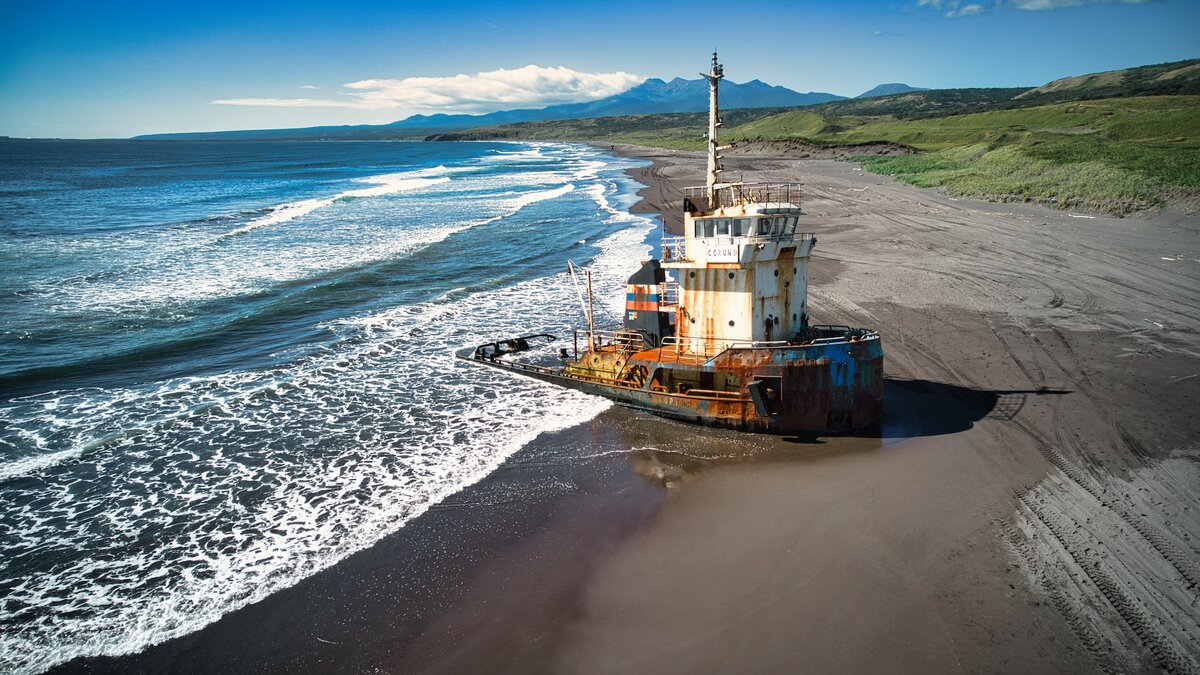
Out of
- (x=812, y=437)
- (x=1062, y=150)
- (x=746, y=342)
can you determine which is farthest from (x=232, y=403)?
(x=1062, y=150)

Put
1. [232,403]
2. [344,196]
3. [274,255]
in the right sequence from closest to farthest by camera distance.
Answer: [232,403] < [274,255] < [344,196]

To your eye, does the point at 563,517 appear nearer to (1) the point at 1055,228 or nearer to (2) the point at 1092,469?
(2) the point at 1092,469

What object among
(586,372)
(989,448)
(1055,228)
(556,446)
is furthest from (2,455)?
(1055,228)

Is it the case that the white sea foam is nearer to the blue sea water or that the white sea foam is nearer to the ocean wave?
the ocean wave

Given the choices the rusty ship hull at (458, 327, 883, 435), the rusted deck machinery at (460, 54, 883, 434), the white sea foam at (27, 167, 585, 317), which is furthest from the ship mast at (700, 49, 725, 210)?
the white sea foam at (27, 167, 585, 317)

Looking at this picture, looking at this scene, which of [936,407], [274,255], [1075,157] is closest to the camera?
[936,407]

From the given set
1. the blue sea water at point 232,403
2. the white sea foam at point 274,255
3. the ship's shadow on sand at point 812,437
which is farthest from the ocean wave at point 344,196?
the ship's shadow on sand at point 812,437

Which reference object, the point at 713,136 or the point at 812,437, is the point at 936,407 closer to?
the point at 812,437
